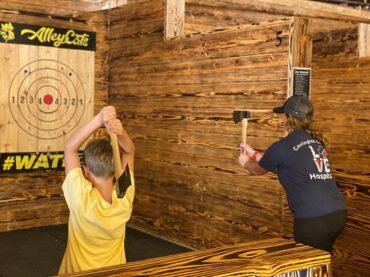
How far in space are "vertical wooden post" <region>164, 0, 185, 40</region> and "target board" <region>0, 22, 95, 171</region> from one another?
1273 mm

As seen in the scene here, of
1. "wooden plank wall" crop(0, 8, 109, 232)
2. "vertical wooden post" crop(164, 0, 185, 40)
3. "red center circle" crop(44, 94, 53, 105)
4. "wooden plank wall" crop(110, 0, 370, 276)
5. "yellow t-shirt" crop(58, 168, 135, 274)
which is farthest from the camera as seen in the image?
"red center circle" crop(44, 94, 53, 105)

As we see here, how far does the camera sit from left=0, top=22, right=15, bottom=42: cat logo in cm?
576

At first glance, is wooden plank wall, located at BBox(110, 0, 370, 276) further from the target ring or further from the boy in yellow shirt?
the boy in yellow shirt

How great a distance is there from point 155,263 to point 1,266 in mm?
3525

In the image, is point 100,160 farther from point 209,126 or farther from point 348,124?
point 348,124

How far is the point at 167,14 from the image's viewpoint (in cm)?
568

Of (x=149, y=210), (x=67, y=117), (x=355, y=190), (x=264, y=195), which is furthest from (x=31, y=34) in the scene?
(x=355, y=190)

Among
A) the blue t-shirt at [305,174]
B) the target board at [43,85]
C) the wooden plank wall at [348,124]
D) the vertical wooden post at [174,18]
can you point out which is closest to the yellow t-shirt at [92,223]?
the blue t-shirt at [305,174]

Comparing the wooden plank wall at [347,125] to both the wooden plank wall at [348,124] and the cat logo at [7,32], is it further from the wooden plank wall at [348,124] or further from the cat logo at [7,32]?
the cat logo at [7,32]

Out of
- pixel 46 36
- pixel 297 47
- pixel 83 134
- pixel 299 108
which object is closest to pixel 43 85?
pixel 46 36

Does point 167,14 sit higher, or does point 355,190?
point 167,14

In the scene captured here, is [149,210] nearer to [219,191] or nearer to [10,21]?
[219,191]

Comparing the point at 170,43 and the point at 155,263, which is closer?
the point at 155,263

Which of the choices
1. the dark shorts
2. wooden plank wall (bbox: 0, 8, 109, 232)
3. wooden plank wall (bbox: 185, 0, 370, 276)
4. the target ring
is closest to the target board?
the target ring
